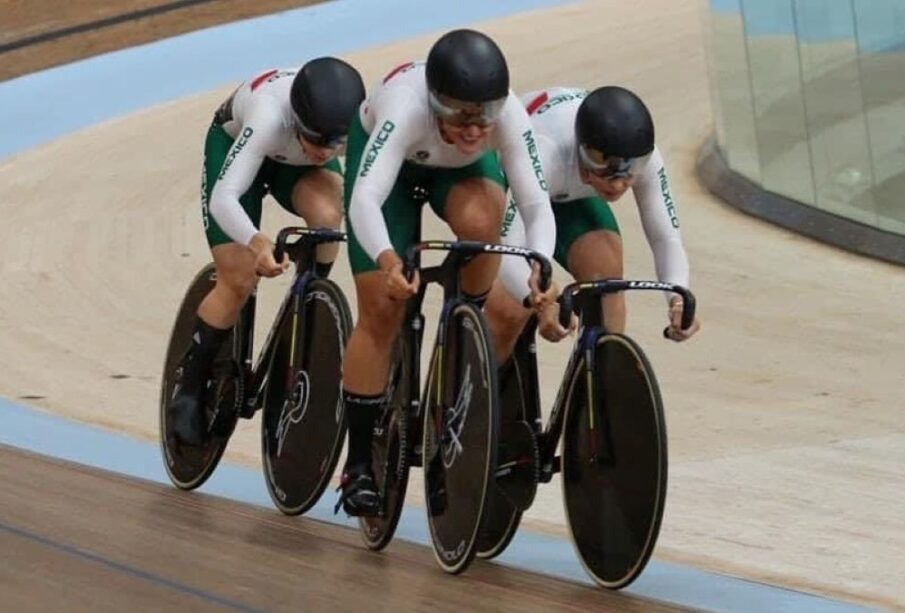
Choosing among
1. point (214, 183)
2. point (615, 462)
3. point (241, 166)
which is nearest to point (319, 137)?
point (241, 166)

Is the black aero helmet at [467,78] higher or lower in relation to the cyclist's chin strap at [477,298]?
higher

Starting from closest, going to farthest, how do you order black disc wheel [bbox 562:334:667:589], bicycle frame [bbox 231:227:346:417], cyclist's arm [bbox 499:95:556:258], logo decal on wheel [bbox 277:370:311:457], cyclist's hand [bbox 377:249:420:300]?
black disc wheel [bbox 562:334:667:589] < cyclist's hand [bbox 377:249:420:300] < cyclist's arm [bbox 499:95:556:258] < bicycle frame [bbox 231:227:346:417] < logo decal on wheel [bbox 277:370:311:457]

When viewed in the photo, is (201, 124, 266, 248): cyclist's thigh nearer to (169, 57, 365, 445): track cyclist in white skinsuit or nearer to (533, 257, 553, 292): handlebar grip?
(169, 57, 365, 445): track cyclist in white skinsuit

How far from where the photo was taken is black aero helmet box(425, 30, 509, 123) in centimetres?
438

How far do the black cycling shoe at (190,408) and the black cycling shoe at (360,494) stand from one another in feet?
3.29

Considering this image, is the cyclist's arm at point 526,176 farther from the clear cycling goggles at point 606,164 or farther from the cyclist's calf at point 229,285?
the cyclist's calf at point 229,285

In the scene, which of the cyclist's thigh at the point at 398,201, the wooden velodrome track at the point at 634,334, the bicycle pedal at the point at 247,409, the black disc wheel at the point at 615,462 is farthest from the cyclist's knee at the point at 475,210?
the bicycle pedal at the point at 247,409

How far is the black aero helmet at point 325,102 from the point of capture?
5090mm

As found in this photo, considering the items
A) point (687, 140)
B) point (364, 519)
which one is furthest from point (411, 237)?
point (687, 140)

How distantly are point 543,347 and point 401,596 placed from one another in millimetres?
3889

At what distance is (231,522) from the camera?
17.6ft

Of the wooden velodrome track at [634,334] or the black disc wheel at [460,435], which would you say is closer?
the black disc wheel at [460,435]

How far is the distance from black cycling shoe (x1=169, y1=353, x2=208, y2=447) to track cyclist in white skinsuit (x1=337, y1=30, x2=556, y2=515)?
3.24 feet

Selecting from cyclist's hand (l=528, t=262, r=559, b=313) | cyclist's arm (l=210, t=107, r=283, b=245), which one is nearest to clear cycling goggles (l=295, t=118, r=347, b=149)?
cyclist's arm (l=210, t=107, r=283, b=245)
